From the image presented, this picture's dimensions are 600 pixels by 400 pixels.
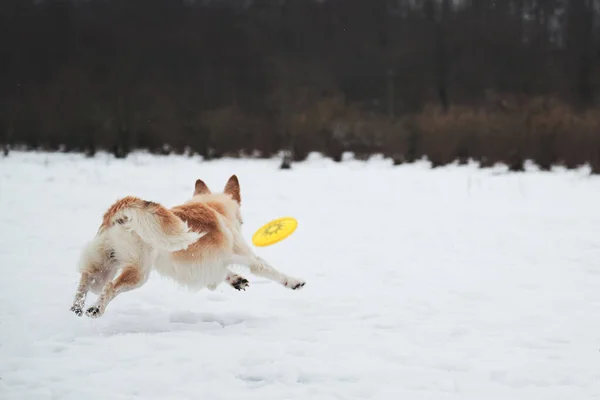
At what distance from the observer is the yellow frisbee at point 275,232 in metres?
6.02

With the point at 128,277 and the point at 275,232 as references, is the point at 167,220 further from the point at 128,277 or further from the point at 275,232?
the point at 275,232

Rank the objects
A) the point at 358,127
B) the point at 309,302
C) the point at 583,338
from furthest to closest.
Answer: the point at 358,127
the point at 309,302
the point at 583,338

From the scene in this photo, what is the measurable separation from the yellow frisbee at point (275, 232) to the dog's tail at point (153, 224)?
1.37 metres

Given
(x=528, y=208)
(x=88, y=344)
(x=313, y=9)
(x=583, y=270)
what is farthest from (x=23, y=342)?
(x=313, y=9)

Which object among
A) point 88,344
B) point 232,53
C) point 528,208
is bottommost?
point 528,208

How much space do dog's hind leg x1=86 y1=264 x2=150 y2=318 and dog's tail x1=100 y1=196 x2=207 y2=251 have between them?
21 cm

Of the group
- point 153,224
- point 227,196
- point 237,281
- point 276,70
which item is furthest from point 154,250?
point 276,70

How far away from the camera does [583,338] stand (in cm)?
443

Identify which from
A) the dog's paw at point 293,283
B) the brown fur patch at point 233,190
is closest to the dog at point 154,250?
the dog's paw at point 293,283

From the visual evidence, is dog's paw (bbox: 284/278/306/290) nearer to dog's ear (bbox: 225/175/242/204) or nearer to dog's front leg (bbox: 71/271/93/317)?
dog's ear (bbox: 225/175/242/204)

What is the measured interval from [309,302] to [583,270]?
9.20 ft

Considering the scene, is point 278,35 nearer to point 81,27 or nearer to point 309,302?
point 81,27

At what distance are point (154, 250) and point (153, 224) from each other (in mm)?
237

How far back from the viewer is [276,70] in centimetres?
3075
